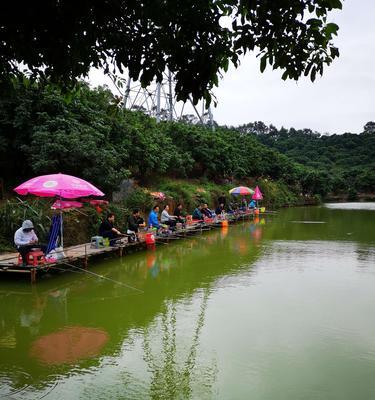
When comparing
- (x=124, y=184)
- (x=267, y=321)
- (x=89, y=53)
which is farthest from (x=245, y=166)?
(x=89, y=53)

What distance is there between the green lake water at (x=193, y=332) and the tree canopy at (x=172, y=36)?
3.22 metres

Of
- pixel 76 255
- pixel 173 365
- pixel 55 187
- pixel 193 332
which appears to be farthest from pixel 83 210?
pixel 173 365

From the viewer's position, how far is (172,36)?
10.5ft

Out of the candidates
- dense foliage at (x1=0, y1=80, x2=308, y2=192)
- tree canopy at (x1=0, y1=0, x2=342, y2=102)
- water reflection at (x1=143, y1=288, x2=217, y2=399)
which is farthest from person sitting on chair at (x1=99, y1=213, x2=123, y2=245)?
tree canopy at (x1=0, y1=0, x2=342, y2=102)

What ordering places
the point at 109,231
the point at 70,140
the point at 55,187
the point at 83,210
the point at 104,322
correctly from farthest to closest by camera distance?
the point at 70,140, the point at 83,210, the point at 109,231, the point at 55,187, the point at 104,322

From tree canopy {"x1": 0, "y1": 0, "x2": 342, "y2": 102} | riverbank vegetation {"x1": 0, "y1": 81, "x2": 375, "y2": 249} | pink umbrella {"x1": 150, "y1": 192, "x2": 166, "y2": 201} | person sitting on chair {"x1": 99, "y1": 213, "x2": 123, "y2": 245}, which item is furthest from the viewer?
pink umbrella {"x1": 150, "y1": 192, "x2": 166, "y2": 201}

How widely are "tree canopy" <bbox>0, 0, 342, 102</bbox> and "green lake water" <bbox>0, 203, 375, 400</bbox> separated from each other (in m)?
3.22

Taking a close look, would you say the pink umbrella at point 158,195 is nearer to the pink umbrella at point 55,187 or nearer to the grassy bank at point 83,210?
the grassy bank at point 83,210

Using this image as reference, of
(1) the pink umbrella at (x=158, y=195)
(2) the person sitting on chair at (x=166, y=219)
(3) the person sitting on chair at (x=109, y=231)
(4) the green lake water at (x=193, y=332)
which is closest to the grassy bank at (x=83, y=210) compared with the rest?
(1) the pink umbrella at (x=158, y=195)

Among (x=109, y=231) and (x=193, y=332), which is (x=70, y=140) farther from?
(x=193, y=332)

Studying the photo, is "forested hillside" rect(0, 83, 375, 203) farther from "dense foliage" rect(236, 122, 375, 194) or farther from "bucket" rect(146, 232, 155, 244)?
"dense foliage" rect(236, 122, 375, 194)

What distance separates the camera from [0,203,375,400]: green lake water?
4.82m

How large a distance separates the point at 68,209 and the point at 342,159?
55980 mm

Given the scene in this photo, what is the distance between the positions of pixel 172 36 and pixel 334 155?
65.7m
